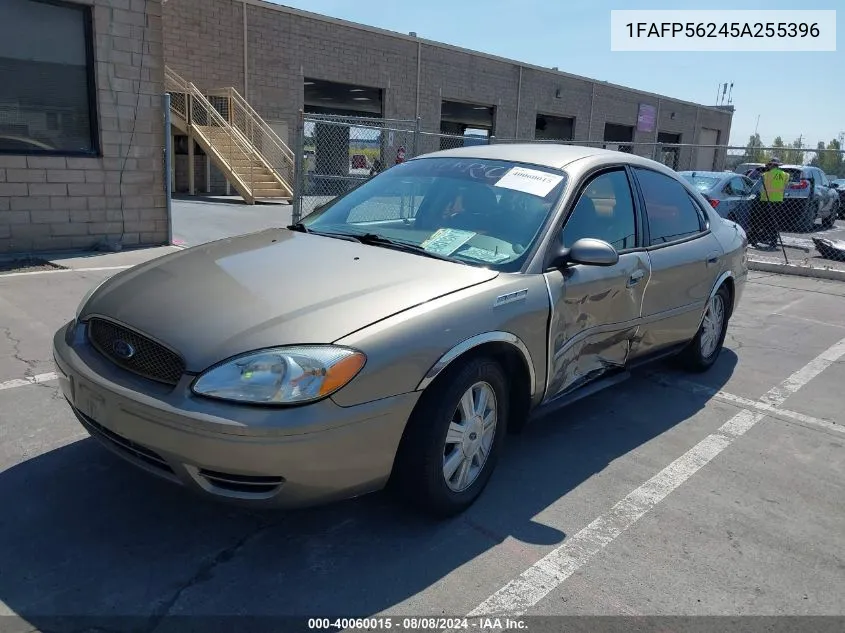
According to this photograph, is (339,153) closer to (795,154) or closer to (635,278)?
(635,278)

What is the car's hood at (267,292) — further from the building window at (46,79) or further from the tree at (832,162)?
the tree at (832,162)

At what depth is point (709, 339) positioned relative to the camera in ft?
17.7

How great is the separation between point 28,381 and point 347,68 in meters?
19.9

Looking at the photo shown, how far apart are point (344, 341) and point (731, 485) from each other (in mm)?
2417

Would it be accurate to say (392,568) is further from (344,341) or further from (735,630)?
(735,630)

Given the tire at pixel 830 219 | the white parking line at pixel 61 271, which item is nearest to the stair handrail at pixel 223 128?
the white parking line at pixel 61 271

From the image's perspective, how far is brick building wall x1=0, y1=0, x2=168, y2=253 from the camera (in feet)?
26.8

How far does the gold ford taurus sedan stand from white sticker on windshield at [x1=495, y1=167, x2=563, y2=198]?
0.01 m

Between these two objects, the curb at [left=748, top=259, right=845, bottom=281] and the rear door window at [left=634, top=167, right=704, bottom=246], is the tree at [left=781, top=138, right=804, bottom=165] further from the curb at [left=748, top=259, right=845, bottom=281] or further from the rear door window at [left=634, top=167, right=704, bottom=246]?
the rear door window at [left=634, top=167, right=704, bottom=246]

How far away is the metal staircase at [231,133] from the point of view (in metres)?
17.5

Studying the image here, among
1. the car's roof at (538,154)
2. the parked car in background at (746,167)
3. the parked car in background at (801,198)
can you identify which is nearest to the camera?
the car's roof at (538,154)

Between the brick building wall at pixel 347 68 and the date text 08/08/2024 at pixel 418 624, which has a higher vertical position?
the brick building wall at pixel 347 68

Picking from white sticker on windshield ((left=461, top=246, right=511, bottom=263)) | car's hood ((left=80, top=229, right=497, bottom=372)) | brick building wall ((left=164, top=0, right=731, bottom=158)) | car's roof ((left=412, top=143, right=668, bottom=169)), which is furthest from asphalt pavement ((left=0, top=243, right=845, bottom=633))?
brick building wall ((left=164, top=0, right=731, bottom=158))

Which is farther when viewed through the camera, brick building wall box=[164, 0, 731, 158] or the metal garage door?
the metal garage door
